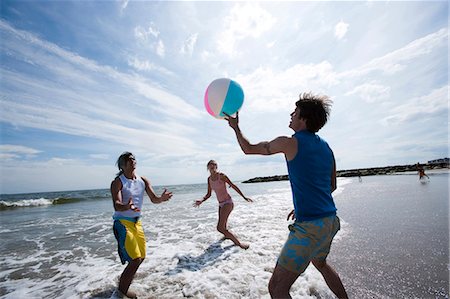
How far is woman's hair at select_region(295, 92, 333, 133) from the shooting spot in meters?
2.46

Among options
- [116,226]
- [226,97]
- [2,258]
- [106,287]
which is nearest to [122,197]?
[116,226]

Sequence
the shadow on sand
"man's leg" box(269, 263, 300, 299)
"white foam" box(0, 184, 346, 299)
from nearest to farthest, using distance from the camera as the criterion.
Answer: "man's leg" box(269, 263, 300, 299) → "white foam" box(0, 184, 346, 299) → the shadow on sand

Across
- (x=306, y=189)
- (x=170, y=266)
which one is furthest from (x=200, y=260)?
(x=306, y=189)

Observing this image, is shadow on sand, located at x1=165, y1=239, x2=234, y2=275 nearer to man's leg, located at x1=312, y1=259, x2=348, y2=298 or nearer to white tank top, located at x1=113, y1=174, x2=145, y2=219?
white tank top, located at x1=113, y1=174, x2=145, y2=219

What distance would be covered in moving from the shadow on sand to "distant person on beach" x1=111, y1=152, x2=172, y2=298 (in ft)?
4.01

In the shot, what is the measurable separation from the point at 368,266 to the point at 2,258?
8977mm

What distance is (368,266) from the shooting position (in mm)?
4113

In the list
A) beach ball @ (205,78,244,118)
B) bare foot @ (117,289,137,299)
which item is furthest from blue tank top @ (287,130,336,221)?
bare foot @ (117,289,137,299)

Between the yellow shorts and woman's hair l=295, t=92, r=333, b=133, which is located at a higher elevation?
woman's hair l=295, t=92, r=333, b=133

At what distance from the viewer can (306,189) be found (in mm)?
2350

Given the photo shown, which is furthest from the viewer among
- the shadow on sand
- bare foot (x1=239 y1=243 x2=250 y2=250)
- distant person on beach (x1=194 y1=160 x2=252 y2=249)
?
distant person on beach (x1=194 y1=160 x2=252 y2=249)

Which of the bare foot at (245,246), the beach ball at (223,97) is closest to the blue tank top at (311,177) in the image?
the beach ball at (223,97)

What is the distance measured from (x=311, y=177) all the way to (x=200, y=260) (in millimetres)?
3995

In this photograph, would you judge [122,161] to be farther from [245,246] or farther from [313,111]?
[245,246]
